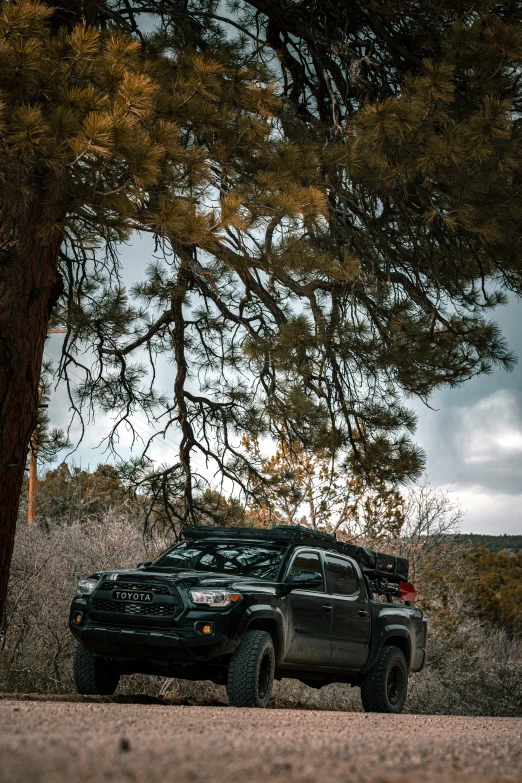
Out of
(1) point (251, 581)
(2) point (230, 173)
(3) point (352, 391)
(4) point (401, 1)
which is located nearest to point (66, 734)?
(1) point (251, 581)

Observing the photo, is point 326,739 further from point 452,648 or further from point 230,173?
point 452,648

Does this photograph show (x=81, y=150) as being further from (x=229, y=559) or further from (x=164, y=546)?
(x=164, y=546)

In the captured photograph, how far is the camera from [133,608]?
28.5 feet

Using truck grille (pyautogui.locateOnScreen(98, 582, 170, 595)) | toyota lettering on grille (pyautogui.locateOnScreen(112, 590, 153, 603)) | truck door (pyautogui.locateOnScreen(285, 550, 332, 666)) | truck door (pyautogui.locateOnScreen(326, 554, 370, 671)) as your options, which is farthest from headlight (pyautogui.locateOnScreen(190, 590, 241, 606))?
truck door (pyautogui.locateOnScreen(326, 554, 370, 671))

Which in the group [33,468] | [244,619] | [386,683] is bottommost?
[386,683]

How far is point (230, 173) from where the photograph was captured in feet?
34.0

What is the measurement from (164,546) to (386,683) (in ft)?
27.5

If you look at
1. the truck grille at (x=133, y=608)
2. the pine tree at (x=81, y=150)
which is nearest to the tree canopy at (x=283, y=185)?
the pine tree at (x=81, y=150)

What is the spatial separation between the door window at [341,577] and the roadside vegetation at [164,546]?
2.59 metres

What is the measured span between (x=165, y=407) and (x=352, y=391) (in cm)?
375

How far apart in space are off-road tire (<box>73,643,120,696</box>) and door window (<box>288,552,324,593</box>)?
2116 mm

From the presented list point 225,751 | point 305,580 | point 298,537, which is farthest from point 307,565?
point 225,751

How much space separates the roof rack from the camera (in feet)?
32.4

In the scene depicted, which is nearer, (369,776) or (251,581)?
(369,776)
